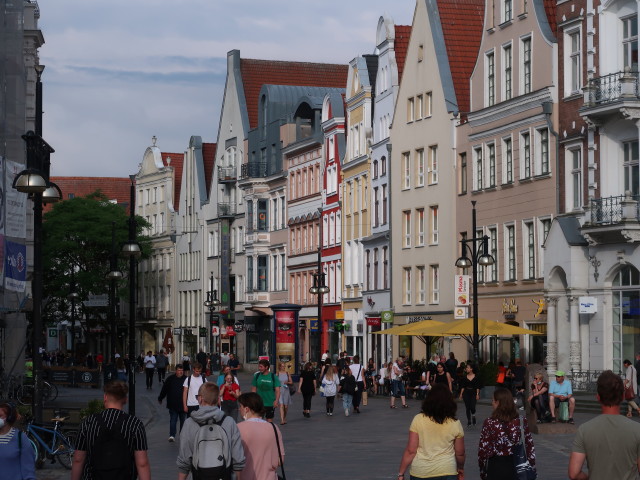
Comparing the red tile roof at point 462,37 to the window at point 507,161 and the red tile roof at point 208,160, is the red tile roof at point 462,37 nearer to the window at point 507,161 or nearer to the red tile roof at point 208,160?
the window at point 507,161

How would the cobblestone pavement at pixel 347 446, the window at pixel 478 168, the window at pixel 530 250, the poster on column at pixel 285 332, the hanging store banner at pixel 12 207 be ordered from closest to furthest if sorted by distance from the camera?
the cobblestone pavement at pixel 347 446, the hanging store banner at pixel 12 207, the window at pixel 530 250, the window at pixel 478 168, the poster on column at pixel 285 332

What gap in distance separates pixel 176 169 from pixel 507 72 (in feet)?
222

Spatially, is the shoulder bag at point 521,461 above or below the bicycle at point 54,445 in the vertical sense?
above

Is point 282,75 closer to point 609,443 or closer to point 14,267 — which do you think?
point 14,267

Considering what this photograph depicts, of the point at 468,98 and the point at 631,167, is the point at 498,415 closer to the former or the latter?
the point at 631,167

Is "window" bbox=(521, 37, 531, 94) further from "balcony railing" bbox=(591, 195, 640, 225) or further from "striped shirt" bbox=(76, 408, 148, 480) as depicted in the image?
"striped shirt" bbox=(76, 408, 148, 480)

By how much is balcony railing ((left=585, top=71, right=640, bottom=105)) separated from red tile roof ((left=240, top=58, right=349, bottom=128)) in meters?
58.2

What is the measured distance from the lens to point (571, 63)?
51938mm

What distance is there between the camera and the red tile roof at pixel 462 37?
64.8 meters

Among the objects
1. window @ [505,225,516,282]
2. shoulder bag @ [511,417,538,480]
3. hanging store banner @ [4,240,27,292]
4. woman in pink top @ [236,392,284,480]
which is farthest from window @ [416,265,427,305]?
woman in pink top @ [236,392,284,480]

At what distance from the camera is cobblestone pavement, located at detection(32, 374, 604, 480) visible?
23141 millimetres

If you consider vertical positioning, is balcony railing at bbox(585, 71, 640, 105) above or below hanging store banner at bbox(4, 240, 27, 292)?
above

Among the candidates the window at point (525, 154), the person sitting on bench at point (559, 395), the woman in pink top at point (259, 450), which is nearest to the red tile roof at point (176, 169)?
the window at point (525, 154)

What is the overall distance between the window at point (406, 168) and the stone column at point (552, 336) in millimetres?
18402
